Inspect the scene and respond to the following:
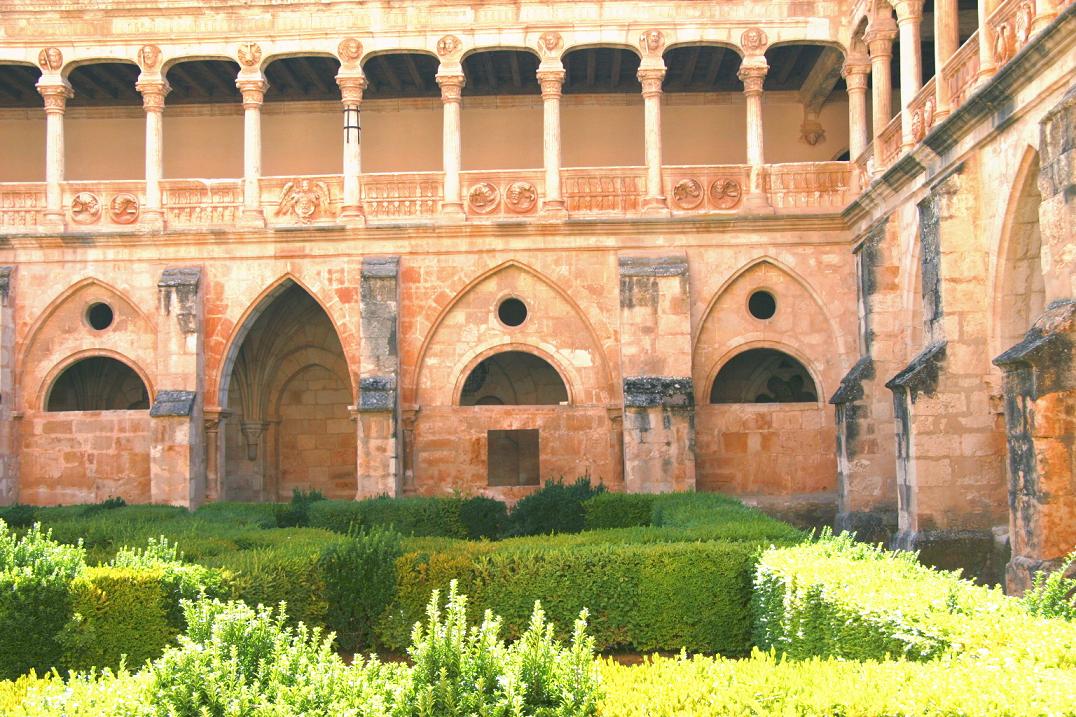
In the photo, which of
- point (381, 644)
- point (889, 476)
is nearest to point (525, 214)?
point (889, 476)

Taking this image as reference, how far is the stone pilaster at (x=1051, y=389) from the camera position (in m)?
10.4

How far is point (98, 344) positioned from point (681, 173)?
10.9 m

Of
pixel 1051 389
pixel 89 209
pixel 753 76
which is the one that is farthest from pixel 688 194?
pixel 89 209

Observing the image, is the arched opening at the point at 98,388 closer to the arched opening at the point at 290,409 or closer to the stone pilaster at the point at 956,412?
the arched opening at the point at 290,409

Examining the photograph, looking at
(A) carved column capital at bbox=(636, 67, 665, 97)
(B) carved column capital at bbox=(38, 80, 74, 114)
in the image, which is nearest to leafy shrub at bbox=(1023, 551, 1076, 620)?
(A) carved column capital at bbox=(636, 67, 665, 97)

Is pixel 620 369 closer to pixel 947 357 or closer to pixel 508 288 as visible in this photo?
pixel 508 288

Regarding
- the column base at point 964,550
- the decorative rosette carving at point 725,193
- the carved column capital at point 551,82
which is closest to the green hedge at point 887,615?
the column base at point 964,550

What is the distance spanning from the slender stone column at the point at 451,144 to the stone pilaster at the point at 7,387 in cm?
791

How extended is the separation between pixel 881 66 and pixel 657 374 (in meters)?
6.17

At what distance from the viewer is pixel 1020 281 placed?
1355 centimetres

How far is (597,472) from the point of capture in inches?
766

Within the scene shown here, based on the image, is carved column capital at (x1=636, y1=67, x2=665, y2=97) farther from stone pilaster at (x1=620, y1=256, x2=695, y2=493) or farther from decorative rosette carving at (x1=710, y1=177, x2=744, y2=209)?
stone pilaster at (x1=620, y1=256, x2=695, y2=493)

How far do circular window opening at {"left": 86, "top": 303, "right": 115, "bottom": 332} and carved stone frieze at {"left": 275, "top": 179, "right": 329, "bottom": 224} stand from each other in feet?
12.5

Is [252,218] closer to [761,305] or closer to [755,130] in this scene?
[755,130]
